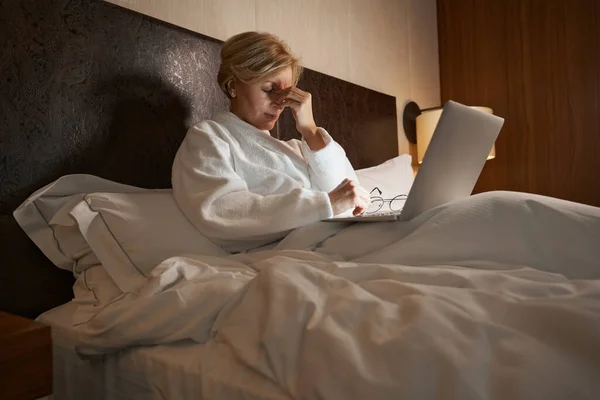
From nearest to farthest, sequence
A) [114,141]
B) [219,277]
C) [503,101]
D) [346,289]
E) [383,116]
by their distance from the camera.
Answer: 1. [346,289]
2. [219,277]
3. [114,141]
4. [383,116]
5. [503,101]

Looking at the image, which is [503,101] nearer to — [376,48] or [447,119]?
[376,48]

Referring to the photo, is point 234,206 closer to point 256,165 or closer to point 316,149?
point 256,165

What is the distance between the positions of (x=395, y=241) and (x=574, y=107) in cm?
232

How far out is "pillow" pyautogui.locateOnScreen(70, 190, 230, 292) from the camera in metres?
1.05

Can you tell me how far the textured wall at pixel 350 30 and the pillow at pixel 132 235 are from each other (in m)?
0.67

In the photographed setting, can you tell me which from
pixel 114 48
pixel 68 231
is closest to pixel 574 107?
pixel 114 48

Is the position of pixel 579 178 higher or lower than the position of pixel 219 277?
lower

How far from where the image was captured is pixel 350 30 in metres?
2.49

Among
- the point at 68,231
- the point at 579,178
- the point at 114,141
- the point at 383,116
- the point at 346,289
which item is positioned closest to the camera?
the point at 346,289

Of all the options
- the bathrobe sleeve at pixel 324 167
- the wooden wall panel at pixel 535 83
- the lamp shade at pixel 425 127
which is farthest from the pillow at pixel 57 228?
the wooden wall panel at pixel 535 83

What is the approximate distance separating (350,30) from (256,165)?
144 cm

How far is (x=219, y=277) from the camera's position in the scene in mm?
890

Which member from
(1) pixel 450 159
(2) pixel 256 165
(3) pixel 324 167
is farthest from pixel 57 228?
(1) pixel 450 159

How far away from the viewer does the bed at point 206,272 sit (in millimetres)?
552
